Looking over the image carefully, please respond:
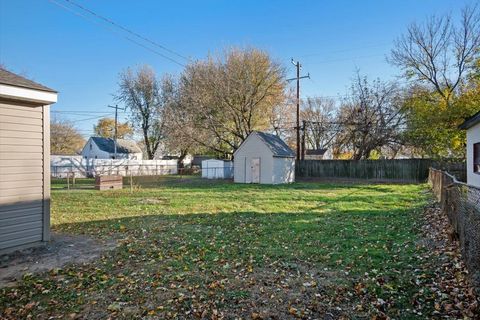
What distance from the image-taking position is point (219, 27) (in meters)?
18.2

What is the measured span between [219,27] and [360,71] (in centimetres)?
1385

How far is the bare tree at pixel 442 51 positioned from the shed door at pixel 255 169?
13018 mm

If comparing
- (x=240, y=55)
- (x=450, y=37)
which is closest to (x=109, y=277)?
(x=240, y=55)

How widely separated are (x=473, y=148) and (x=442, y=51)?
13.5 metres

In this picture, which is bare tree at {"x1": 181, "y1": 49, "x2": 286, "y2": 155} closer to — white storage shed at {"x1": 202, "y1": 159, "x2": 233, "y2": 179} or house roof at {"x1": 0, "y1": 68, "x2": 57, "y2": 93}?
white storage shed at {"x1": 202, "y1": 159, "x2": 233, "y2": 179}

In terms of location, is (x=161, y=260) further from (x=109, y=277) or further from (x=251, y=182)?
(x=251, y=182)

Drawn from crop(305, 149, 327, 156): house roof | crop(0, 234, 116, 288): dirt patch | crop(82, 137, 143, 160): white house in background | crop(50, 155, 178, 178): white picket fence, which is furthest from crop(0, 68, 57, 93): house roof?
Answer: crop(305, 149, 327, 156): house roof

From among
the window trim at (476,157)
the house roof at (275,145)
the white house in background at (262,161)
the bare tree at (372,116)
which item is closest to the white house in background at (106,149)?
the white house in background at (262,161)

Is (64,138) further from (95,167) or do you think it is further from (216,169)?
(216,169)

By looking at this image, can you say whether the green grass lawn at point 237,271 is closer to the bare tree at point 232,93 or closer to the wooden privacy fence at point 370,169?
the wooden privacy fence at point 370,169

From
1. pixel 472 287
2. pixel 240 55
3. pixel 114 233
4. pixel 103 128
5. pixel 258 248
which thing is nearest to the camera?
pixel 472 287

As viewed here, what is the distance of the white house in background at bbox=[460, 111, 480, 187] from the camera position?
35.7 ft

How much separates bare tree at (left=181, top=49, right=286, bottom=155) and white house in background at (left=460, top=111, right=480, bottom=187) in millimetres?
15348

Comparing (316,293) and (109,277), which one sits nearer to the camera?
(316,293)
